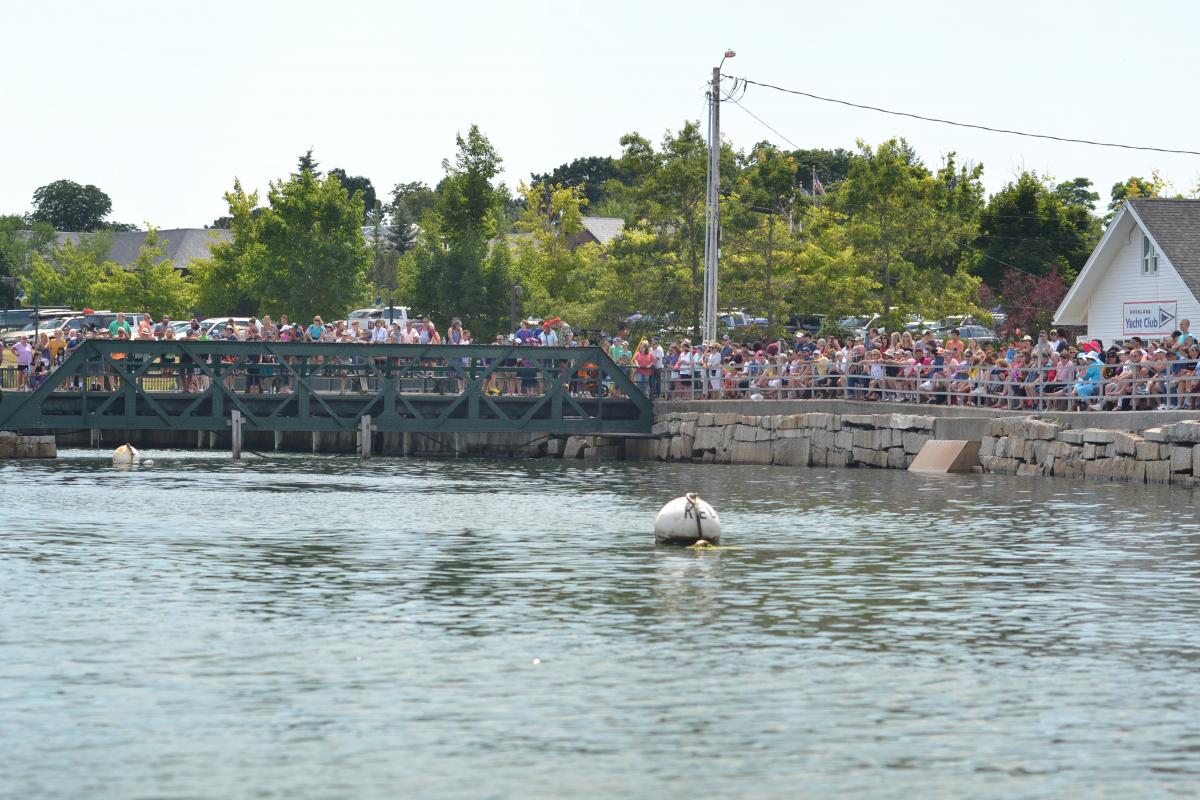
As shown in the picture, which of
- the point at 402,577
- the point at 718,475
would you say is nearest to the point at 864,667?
the point at 402,577

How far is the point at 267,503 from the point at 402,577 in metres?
11.7

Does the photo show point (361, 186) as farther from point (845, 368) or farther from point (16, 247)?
point (845, 368)

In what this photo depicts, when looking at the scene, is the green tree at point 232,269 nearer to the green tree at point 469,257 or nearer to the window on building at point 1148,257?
the green tree at point 469,257

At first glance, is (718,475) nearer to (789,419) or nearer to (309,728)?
(789,419)

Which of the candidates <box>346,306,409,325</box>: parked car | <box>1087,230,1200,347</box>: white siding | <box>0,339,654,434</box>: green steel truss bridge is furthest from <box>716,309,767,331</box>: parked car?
<box>346,306,409,325</box>: parked car

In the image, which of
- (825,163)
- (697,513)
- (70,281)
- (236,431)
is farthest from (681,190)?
(825,163)

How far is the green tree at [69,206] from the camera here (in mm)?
159625

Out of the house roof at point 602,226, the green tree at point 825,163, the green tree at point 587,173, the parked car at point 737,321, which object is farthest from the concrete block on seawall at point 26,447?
the green tree at point 587,173

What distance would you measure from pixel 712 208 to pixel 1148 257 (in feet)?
39.7

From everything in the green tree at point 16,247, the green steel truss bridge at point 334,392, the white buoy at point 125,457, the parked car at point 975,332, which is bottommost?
the white buoy at point 125,457

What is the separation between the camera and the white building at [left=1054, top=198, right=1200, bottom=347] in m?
49.1

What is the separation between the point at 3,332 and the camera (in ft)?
285

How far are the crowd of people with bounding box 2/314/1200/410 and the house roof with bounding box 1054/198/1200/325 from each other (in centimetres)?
381

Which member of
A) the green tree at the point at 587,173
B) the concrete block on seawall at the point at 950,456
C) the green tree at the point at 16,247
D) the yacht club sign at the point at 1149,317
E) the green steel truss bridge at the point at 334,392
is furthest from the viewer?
the green tree at the point at 587,173
